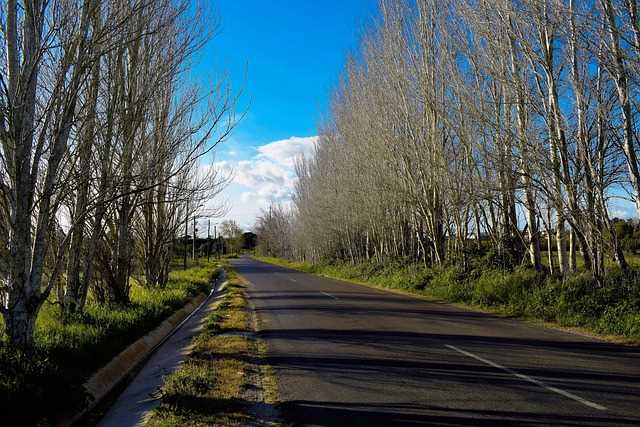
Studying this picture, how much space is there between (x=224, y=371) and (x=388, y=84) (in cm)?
1909

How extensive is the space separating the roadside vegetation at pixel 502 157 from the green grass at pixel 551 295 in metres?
0.04

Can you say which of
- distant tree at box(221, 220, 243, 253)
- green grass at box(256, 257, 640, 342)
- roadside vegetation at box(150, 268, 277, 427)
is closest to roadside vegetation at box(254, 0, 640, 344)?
green grass at box(256, 257, 640, 342)

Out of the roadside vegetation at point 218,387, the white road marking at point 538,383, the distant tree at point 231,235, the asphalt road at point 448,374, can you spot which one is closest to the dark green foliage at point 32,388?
the roadside vegetation at point 218,387

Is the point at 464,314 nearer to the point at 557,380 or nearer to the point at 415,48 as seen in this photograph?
the point at 557,380

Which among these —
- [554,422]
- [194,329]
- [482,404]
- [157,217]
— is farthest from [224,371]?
[157,217]

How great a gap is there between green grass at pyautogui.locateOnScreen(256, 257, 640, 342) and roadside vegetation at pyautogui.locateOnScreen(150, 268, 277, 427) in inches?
265

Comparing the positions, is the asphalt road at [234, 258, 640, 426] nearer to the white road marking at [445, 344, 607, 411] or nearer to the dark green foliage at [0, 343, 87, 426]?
the white road marking at [445, 344, 607, 411]

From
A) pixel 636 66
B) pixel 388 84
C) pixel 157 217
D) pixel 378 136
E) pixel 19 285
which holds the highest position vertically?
pixel 388 84

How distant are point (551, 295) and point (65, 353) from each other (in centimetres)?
1070

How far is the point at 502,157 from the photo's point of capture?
13.1 meters

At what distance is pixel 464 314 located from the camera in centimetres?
1333

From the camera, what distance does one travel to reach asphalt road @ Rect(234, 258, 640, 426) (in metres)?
5.03

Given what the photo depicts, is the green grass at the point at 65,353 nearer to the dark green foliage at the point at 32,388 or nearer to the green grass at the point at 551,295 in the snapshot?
the dark green foliage at the point at 32,388

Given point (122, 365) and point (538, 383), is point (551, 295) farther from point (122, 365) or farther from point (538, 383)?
point (122, 365)
